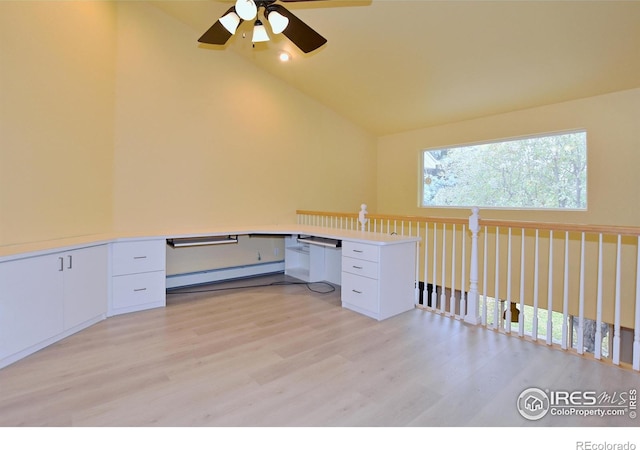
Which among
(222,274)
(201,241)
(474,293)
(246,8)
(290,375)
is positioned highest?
(246,8)

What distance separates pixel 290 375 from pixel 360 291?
1.36 meters

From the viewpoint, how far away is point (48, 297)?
254cm

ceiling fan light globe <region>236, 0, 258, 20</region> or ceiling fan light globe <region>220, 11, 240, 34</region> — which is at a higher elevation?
ceiling fan light globe <region>220, 11, 240, 34</region>

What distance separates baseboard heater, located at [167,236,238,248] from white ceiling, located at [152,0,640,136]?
2362 mm

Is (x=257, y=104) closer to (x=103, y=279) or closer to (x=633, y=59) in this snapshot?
(x=103, y=279)

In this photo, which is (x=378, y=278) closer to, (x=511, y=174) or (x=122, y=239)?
(x=122, y=239)

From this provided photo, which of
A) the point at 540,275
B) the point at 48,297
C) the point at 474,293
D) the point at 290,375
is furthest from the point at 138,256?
the point at 540,275

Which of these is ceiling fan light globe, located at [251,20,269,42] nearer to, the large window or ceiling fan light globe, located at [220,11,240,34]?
ceiling fan light globe, located at [220,11,240,34]

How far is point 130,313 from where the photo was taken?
3.30 metres

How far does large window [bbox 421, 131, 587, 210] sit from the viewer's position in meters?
4.26

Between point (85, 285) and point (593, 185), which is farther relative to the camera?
point (593, 185)

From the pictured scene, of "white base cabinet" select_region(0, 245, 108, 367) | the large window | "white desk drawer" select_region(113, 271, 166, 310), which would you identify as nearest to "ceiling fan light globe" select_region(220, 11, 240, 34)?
"white base cabinet" select_region(0, 245, 108, 367)
